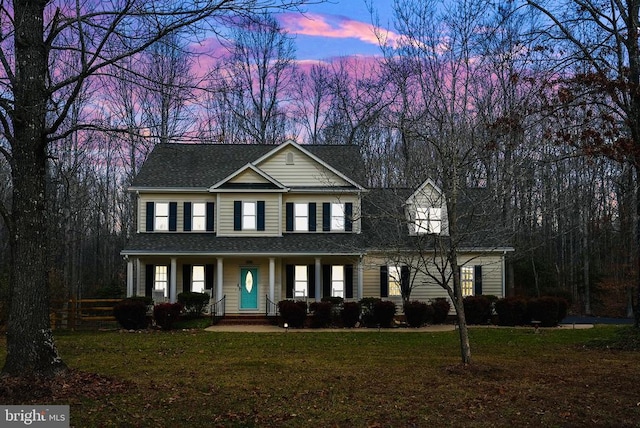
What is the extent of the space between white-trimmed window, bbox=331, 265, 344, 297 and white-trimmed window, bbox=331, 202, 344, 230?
5.66ft

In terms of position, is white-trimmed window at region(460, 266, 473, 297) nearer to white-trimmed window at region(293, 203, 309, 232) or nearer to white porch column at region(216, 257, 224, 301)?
white-trimmed window at region(293, 203, 309, 232)

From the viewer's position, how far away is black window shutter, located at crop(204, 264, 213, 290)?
1062 inches

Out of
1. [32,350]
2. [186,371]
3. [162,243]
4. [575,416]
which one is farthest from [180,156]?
[575,416]

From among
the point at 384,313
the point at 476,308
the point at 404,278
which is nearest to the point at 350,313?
the point at 384,313

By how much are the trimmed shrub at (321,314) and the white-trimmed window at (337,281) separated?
11.8 ft

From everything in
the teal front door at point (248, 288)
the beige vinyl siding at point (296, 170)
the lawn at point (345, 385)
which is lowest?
the lawn at point (345, 385)

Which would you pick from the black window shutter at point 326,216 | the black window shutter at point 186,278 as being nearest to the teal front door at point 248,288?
the black window shutter at point 186,278

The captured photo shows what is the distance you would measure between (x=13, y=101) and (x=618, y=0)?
46.4ft

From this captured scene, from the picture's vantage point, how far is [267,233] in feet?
88.0

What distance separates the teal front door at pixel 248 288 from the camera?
87.9 ft

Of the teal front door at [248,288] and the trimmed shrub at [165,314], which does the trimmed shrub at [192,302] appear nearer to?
the trimmed shrub at [165,314]

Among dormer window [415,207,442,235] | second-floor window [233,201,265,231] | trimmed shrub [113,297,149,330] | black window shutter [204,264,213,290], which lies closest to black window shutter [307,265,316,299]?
second-floor window [233,201,265,231]

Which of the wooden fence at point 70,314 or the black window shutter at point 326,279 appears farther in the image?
the black window shutter at point 326,279

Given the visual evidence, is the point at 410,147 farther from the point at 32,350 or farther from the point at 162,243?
the point at 162,243
